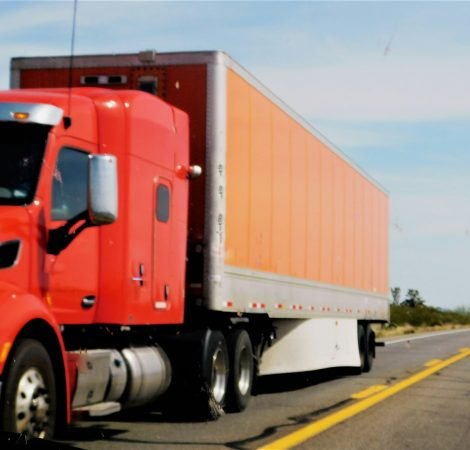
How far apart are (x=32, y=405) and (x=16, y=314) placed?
682 millimetres

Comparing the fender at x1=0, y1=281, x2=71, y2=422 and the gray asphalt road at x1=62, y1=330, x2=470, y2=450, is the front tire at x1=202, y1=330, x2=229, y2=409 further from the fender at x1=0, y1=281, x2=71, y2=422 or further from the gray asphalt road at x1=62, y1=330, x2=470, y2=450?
the fender at x1=0, y1=281, x2=71, y2=422

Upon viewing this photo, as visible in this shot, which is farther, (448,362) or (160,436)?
(448,362)

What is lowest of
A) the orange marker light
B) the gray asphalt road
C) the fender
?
the gray asphalt road

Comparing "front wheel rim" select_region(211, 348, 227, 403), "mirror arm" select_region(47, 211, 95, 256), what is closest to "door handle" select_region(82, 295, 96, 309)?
"mirror arm" select_region(47, 211, 95, 256)

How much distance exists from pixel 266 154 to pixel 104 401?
16.9ft

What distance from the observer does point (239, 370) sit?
40.2 feet

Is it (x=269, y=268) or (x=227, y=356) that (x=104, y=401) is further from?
(x=269, y=268)

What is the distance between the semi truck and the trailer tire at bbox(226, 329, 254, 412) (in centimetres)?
3

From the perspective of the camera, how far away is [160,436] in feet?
31.9

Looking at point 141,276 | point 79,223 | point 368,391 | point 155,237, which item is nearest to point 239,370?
point 155,237

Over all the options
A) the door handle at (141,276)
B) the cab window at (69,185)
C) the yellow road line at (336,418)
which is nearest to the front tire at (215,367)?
the yellow road line at (336,418)

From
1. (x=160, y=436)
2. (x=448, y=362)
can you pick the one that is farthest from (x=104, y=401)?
(x=448, y=362)

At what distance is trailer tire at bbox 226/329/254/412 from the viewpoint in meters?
11.9

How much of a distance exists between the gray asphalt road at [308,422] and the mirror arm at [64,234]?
81.8 inches
